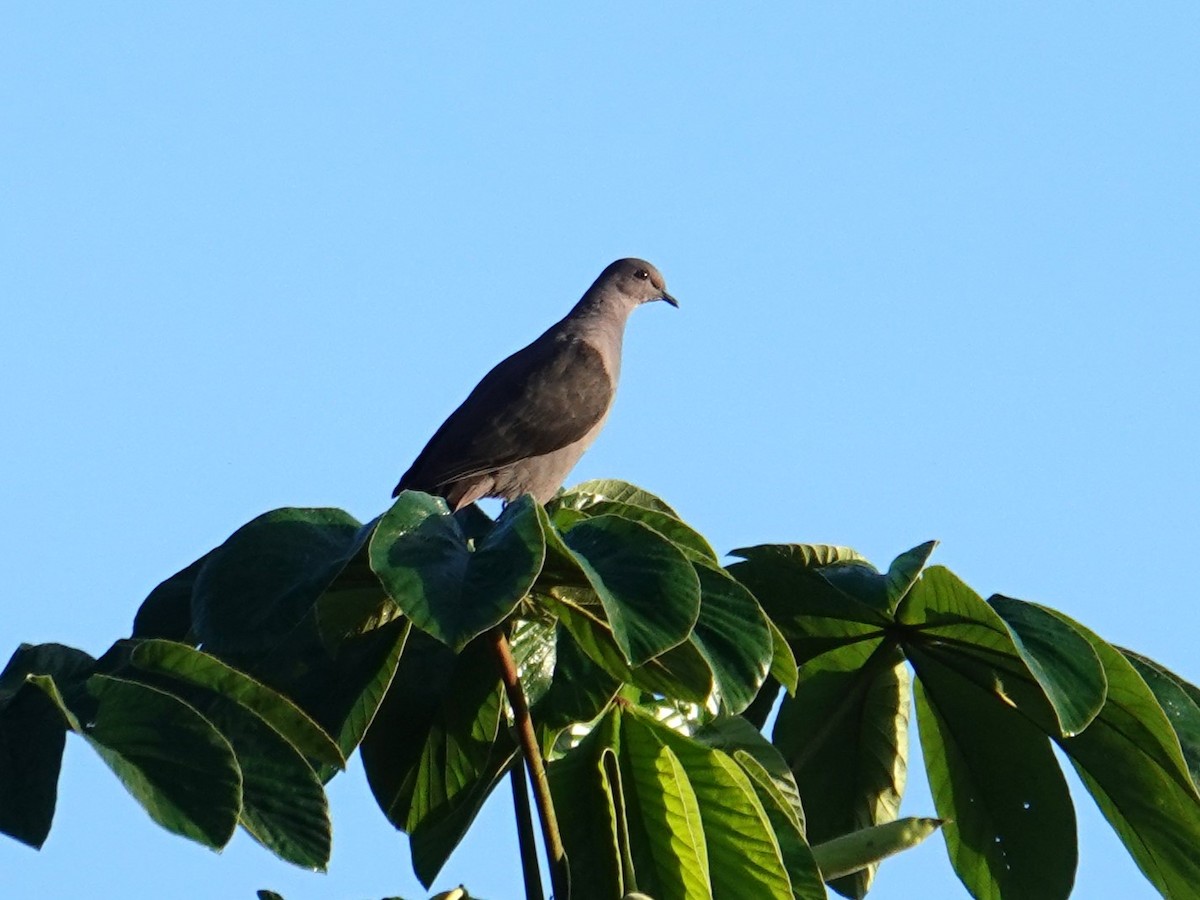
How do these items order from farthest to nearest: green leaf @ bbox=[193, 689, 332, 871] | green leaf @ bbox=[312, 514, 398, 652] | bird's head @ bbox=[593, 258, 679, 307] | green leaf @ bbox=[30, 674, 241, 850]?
bird's head @ bbox=[593, 258, 679, 307] → green leaf @ bbox=[312, 514, 398, 652] → green leaf @ bbox=[193, 689, 332, 871] → green leaf @ bbox=[30, 674, 241, 850]

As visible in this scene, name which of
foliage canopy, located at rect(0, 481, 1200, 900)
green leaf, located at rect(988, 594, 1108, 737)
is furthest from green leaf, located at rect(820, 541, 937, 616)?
green leaf, located at rect(988, 594, 1108, 737)

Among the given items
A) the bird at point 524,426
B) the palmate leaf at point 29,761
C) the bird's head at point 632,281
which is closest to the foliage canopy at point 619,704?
the palmate leaf at point 29,761

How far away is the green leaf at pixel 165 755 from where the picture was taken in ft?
5.61

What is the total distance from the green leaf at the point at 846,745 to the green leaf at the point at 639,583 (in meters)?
0.99

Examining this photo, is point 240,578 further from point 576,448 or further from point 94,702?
point 576,448

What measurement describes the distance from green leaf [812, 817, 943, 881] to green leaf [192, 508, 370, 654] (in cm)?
74

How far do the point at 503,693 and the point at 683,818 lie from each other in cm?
49

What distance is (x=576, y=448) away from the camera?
21.2ft

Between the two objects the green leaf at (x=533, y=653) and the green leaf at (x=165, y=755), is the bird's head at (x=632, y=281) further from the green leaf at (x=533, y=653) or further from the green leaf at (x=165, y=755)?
the green leaf at (x=165, y=755)

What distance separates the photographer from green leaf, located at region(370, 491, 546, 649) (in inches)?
73.8

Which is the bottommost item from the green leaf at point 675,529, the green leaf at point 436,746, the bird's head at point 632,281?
the green leaf at point 436,746

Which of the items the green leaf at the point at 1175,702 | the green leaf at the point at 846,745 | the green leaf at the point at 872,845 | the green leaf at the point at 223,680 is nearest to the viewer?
the green leaf at the point at 223,680

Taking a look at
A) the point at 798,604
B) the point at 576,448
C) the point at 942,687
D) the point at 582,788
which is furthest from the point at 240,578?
the point at 576,448

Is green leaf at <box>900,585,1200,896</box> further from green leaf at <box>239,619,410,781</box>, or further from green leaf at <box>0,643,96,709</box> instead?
green leaf at <box>0,643,96,709</box>
